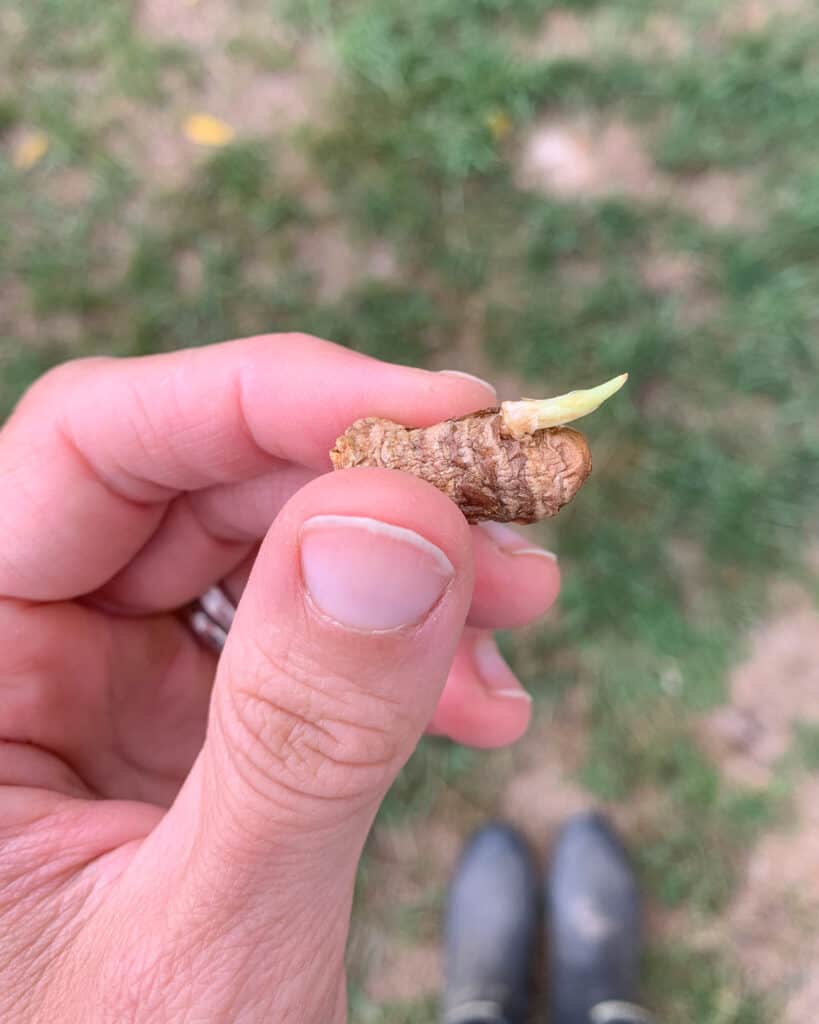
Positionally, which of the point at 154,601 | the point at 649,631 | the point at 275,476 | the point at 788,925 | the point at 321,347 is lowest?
the point at 788,925

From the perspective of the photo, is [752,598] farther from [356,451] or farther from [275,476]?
[356,451]

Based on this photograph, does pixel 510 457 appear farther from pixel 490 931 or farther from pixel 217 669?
pixel 490 931

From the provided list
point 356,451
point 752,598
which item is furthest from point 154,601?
point 752,598

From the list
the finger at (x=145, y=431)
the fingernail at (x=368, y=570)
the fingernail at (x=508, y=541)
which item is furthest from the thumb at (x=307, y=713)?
the fingernail at (x=508, y=541)

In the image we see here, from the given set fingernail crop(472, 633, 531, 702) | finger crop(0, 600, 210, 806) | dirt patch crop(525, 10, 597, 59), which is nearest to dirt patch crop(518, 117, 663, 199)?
dirt patch crop(525, 10, 597, 59)

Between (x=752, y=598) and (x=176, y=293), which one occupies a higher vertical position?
(x=176, y=293)

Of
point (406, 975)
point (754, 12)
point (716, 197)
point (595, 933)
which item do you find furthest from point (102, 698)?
point (754, 12)
